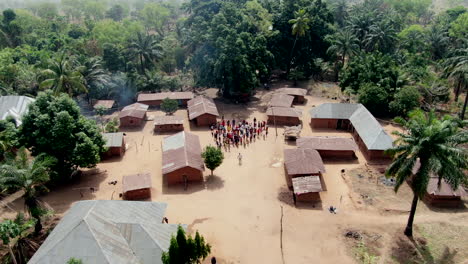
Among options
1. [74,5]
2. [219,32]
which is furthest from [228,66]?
[74,5]

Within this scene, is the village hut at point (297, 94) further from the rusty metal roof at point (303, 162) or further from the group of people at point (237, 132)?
the rusty metal roof at point (303, 162)

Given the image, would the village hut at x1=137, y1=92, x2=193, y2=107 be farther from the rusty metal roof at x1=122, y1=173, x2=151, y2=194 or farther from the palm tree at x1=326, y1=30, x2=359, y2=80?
the palm tree at x1=326, y1=30, x2=359, y2=80

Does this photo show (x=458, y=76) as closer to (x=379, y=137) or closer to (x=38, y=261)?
(x=379, y=137)

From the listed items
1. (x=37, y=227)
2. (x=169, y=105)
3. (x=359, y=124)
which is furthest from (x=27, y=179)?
(x=359, y=124)

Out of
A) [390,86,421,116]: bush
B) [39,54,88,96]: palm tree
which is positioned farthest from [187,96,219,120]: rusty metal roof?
Answer: [390,86,421,116]: bush

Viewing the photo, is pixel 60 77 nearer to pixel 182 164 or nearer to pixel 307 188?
pixel 182 164

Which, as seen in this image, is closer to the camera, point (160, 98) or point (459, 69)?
point (459, 69)
